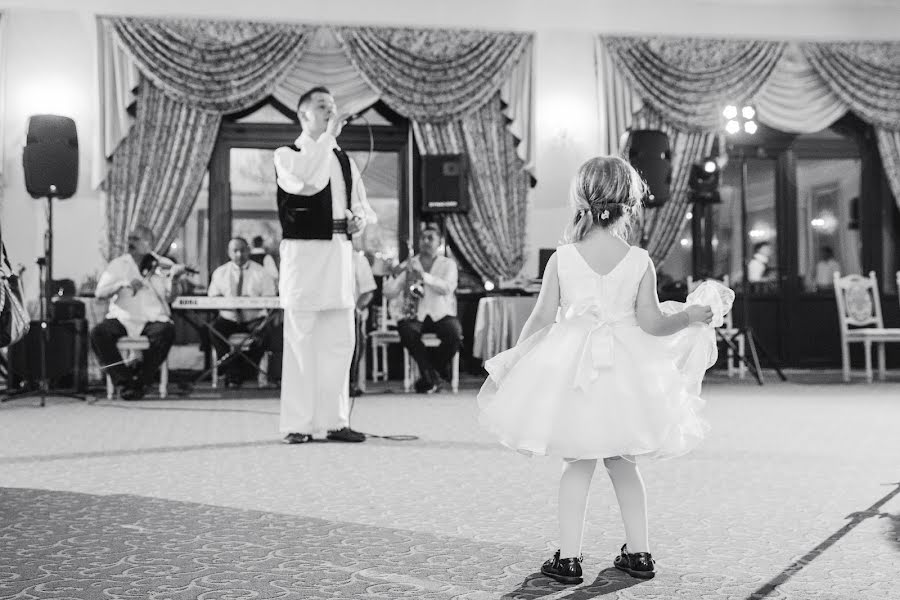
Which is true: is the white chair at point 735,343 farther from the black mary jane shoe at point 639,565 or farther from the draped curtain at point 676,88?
the black mary jane shoe at point 639,565

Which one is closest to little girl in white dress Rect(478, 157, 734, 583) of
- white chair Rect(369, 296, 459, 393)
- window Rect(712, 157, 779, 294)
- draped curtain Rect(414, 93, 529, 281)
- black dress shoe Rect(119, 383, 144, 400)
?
white chair Rect(369, 296, 459, 393)

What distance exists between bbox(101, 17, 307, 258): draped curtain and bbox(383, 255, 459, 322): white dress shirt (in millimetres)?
2211

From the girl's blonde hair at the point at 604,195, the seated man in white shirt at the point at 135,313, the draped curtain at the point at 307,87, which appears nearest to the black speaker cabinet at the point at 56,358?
the seated man in white shirt at the point at 135,313

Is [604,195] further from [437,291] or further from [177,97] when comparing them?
[177,97]

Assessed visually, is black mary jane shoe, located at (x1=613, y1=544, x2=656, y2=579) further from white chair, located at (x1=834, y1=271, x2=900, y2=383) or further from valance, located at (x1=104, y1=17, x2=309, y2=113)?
valance, located at (x1=104, y1=17, x2=309, y2=113)

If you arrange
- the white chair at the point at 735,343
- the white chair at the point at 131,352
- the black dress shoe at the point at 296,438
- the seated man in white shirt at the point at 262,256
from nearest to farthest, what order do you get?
the black dress shoe at the point at 296,438
the white chair at the point at 131,352
the white chair at the point at 735,343
the seated man in white shirt at the point at 262,256

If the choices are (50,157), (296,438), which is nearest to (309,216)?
(296,438)

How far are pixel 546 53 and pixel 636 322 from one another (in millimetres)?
7328

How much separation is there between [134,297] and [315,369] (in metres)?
3.51

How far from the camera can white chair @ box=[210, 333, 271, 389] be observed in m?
7.79

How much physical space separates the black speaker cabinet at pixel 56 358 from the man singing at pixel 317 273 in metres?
3.85

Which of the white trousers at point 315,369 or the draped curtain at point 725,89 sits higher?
the draped curtain at point 725,89

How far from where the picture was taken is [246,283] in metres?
8.21

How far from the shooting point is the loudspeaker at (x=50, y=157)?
7230mm
